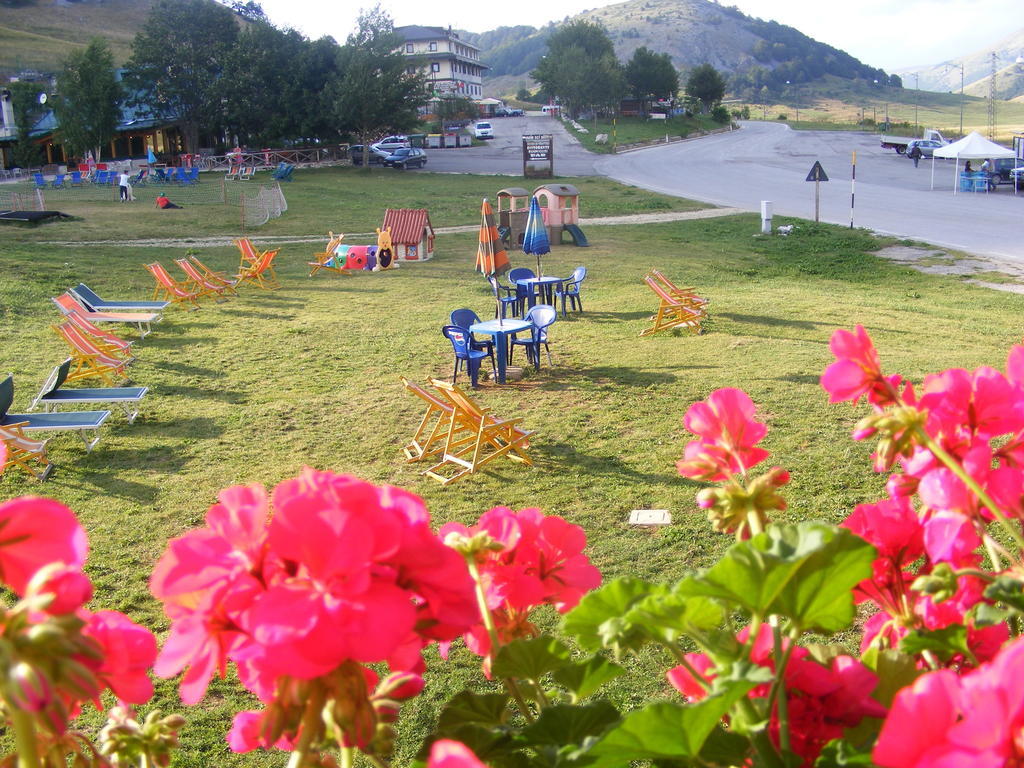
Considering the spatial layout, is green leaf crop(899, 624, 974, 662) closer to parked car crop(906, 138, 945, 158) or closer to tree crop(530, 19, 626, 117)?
parked car crop(906, 138, 945, 158)

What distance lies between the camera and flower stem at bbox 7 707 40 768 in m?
0.54

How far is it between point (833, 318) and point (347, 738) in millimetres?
12439

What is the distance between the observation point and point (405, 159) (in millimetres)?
42250

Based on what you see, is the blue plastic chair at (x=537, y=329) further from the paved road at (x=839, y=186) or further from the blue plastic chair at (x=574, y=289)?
the paved road at (x=839, y=186)

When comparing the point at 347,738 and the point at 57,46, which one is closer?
the point at 347,738

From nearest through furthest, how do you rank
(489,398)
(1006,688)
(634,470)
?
(1006,688) → (634,470) → (489,398)

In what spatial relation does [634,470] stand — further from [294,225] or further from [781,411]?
[294,225]

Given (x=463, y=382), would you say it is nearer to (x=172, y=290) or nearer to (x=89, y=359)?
(x=89, y=359)

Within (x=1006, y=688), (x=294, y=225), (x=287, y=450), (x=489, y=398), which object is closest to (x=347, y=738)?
(x=1006, y=688)

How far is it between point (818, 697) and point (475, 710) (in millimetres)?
329

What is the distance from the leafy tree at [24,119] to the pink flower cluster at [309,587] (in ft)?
166

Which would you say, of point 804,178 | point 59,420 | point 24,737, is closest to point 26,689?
point 24,737

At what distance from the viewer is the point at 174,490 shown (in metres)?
6.82

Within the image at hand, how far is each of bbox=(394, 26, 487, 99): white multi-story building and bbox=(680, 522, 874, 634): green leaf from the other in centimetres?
10187
